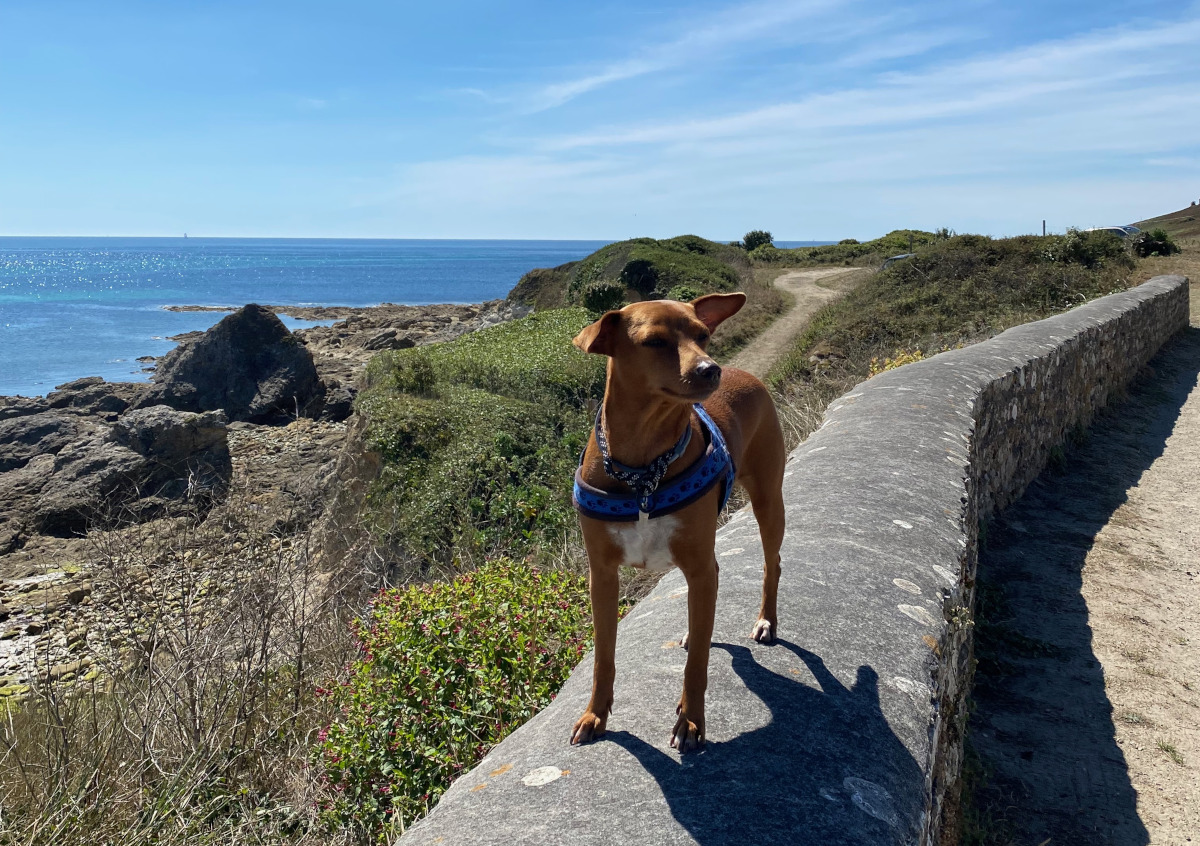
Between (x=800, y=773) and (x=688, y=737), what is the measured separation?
32 cm

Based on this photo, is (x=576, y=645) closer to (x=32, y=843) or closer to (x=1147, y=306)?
(x=32, y=843)

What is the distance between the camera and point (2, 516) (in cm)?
1650

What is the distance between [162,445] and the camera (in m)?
17.4

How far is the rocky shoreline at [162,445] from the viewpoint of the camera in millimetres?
12375

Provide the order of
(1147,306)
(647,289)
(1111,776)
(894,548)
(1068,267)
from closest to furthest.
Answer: (894,548), (1111,776), (1147,306), (1068,267), (647,289)

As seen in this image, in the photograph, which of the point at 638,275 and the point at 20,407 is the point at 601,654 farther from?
the point at 20,407

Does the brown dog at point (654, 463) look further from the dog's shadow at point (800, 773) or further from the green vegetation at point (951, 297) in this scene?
the green vegetation at point (951, 297)

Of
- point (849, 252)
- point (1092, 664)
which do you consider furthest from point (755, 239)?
point (1092, 664)

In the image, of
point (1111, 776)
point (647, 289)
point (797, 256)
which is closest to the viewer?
point (1111, 776)

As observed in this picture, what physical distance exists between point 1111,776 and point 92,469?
59.4 ft

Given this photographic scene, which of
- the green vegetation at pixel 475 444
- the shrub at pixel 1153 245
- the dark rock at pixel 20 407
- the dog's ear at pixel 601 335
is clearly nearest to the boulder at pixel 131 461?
the green vegetation at pixel 475 444

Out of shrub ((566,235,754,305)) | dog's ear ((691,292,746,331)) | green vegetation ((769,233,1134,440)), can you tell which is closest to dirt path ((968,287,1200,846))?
dog's ear ((691,292,746,331))

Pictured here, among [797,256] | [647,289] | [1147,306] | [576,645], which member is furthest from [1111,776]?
[797,256]

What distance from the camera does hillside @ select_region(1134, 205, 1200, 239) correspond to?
4082 centimetres
